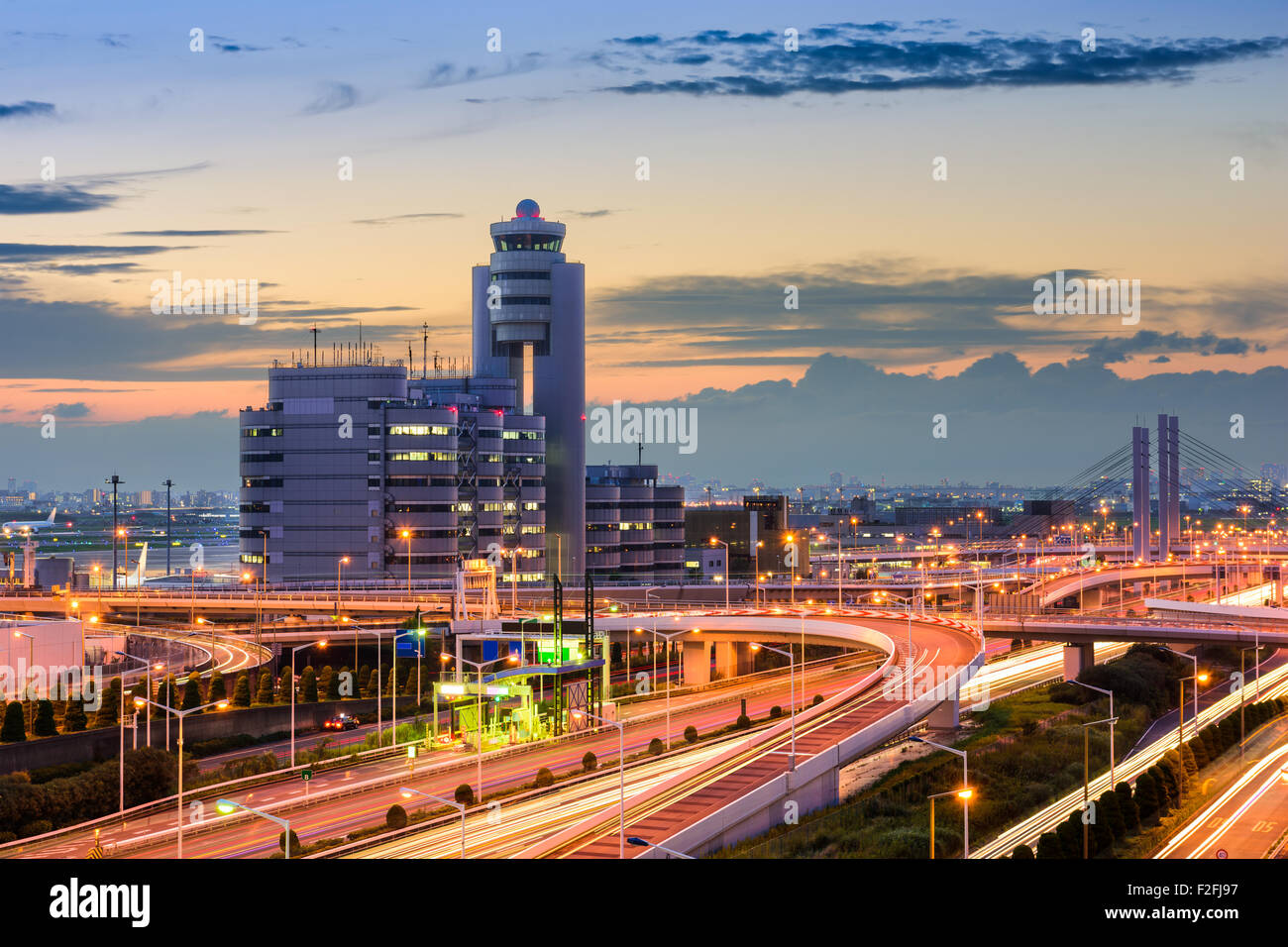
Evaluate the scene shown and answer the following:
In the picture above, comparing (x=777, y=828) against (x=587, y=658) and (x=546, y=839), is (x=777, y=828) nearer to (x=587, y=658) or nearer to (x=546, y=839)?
(x=546, y=839)

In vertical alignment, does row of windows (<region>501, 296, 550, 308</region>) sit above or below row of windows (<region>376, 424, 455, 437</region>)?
above

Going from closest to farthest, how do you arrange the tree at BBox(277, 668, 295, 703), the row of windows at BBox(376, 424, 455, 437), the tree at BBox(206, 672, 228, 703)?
the tree at BBox(206, 672, 228, 703) < the tree at BBox(277, 668, 295, 703) < the row of windows at BBox(376, 424, 455, 437)

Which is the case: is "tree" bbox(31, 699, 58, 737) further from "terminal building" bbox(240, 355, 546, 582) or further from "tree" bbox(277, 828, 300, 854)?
"terminal building" bbox(240, 355, 546, 582)

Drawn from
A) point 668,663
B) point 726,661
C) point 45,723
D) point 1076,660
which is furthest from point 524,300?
point 45,723

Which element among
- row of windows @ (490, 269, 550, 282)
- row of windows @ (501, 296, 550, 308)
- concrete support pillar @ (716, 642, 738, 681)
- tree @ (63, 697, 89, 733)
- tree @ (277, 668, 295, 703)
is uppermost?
row of windows @ (490, 269, 550, 282)

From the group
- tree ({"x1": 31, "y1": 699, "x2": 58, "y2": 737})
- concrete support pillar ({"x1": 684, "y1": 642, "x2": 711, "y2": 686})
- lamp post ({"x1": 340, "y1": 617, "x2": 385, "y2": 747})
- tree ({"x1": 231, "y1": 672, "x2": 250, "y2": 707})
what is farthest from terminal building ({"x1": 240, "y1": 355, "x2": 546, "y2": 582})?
tree ({"x1": 31, "y1": 699, "x2": 58, "y2": 737})

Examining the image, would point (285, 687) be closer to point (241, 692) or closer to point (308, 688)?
point (308, 688)

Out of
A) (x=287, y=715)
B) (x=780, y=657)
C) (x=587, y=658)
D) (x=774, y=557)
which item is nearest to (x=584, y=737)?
(x=587, y=658)
